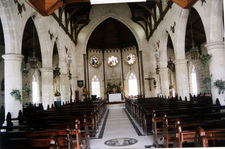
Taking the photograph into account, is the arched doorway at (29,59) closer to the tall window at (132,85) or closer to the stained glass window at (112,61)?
the stained glass window at (112,61)

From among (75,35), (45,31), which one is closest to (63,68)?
(45,31)

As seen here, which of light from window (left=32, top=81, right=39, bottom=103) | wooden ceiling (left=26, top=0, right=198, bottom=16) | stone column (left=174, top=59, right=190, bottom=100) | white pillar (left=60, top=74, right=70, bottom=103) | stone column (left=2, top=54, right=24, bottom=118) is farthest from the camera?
light from window (left=32, top=81, right=39, bottom=103)

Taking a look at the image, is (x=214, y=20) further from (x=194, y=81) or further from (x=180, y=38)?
(x=194, y=81)

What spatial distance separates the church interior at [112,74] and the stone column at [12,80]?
0.03 meters

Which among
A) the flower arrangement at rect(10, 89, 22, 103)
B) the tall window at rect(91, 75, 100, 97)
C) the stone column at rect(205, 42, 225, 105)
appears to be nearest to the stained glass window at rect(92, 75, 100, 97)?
the tall window at rect(91, 75, 100, 97)

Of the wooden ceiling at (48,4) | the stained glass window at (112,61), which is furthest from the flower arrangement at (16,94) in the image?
the stained glass window at (112,61)

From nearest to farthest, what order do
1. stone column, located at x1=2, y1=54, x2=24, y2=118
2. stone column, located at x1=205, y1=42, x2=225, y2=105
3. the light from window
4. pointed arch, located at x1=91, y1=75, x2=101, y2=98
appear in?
stone column, located at x1=2, y1=54, x2=24, y2=118 → stone column, located at x1=205, y1=42, x2=225, y2=105 → the light from window → pointed arch, located at x1=91, y1=75, x2=101, y2=98

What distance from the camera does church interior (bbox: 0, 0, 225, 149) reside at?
4.21 meters

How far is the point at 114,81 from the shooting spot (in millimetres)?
23219

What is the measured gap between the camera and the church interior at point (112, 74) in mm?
4215

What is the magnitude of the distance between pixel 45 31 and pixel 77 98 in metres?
8.89

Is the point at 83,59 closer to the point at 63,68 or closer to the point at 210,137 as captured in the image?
the point at 63,68

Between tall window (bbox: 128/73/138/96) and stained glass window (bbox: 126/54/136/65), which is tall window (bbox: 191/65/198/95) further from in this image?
stained glass window (bbox: 126/54/136/65)

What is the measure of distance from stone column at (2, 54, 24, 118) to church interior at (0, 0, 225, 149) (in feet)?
0.11
